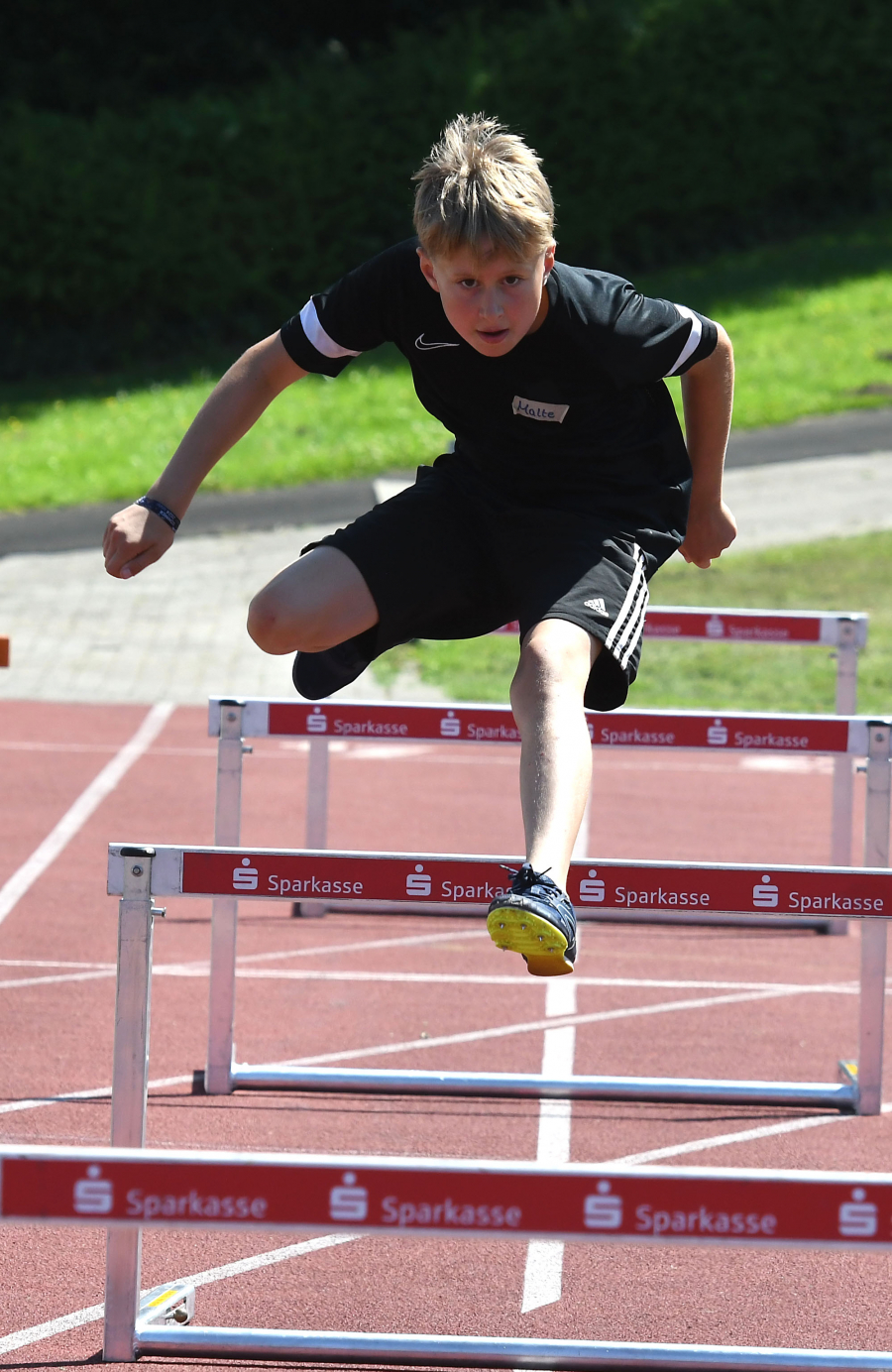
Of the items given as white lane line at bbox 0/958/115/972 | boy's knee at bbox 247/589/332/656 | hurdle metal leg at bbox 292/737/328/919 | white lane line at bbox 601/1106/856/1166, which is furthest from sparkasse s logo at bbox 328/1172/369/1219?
hurdle metal leg at bbox 292/737/328/919

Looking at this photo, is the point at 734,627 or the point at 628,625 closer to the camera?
the point at 628,625

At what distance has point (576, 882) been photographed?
3494 mm

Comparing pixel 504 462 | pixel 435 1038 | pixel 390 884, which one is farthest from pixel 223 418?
pixel 435 1038

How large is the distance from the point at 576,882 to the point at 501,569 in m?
0.67

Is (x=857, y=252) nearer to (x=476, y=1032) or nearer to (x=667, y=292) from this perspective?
(x=667, y=292)

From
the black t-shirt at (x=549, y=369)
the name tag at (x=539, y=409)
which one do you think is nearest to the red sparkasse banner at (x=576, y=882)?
the black t-shirt at (x=549, y=369)

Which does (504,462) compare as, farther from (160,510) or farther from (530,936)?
(530,936)

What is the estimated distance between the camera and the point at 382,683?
1191 centimetres

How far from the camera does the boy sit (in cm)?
314

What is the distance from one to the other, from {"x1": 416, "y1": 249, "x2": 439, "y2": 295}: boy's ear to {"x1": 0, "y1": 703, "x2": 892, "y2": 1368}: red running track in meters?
2.19

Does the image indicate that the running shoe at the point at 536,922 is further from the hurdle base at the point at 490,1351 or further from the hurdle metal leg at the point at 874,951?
the hurdle metal leg at the point at 874,951

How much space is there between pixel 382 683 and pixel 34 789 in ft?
11.9

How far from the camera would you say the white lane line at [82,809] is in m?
7.12

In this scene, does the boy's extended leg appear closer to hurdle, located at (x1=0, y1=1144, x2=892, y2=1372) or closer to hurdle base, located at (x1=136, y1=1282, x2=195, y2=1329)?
hurdle, located at (x1=0, y1=1144, x2=892, y2=1372)
